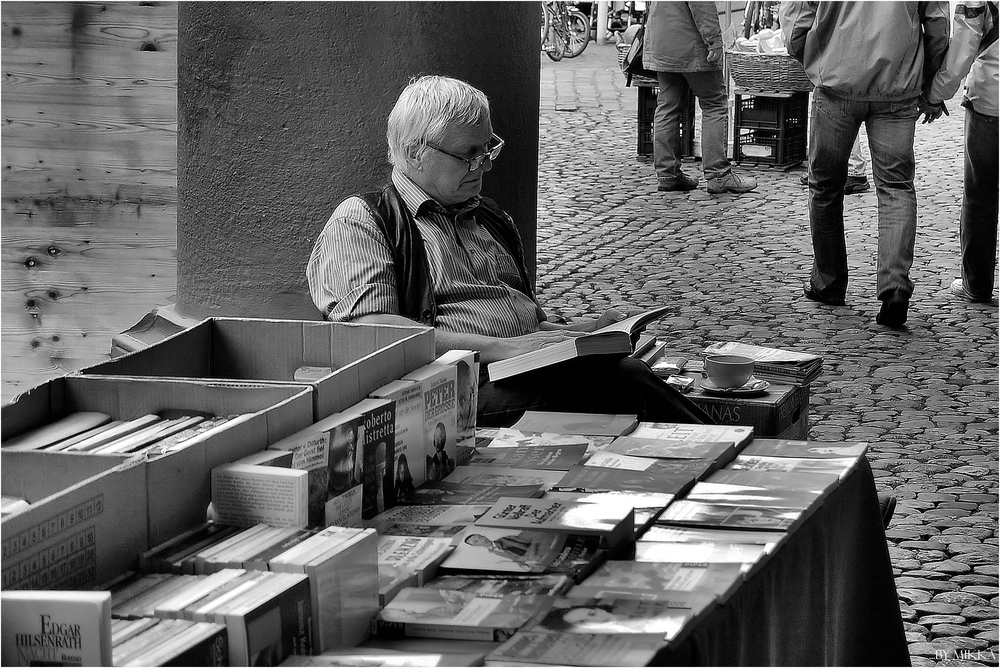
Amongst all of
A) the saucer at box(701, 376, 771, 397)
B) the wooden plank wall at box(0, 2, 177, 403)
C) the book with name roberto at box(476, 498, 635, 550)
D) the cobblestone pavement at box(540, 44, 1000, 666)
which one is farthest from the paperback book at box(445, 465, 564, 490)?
the wooden plank wall at box(0, 2, 177, 403)

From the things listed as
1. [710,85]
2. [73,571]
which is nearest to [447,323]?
[73,571]

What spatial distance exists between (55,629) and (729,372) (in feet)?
7.15

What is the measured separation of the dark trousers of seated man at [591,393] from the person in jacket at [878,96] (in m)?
3.37

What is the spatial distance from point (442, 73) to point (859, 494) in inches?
82.0

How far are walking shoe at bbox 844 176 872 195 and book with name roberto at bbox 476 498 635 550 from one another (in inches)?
313

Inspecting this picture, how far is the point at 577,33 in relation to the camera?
18.9m

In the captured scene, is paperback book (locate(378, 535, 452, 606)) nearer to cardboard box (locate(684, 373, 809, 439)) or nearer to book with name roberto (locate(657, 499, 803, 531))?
book with name roberto (locate(657, 499, 803, 531))

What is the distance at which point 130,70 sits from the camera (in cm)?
475

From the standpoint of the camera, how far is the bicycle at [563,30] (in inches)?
714

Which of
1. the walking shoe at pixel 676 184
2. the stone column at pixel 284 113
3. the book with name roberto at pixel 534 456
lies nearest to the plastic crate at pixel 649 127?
the walking shoe at pixel 676 184

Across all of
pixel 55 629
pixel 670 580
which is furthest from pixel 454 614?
pixel 55 629

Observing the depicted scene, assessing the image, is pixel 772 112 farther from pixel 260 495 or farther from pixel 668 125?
pixel 260 495

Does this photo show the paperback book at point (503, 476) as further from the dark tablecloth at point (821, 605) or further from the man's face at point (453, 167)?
the man's face at point (453, 167)

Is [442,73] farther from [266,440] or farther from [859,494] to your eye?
[266,440]
